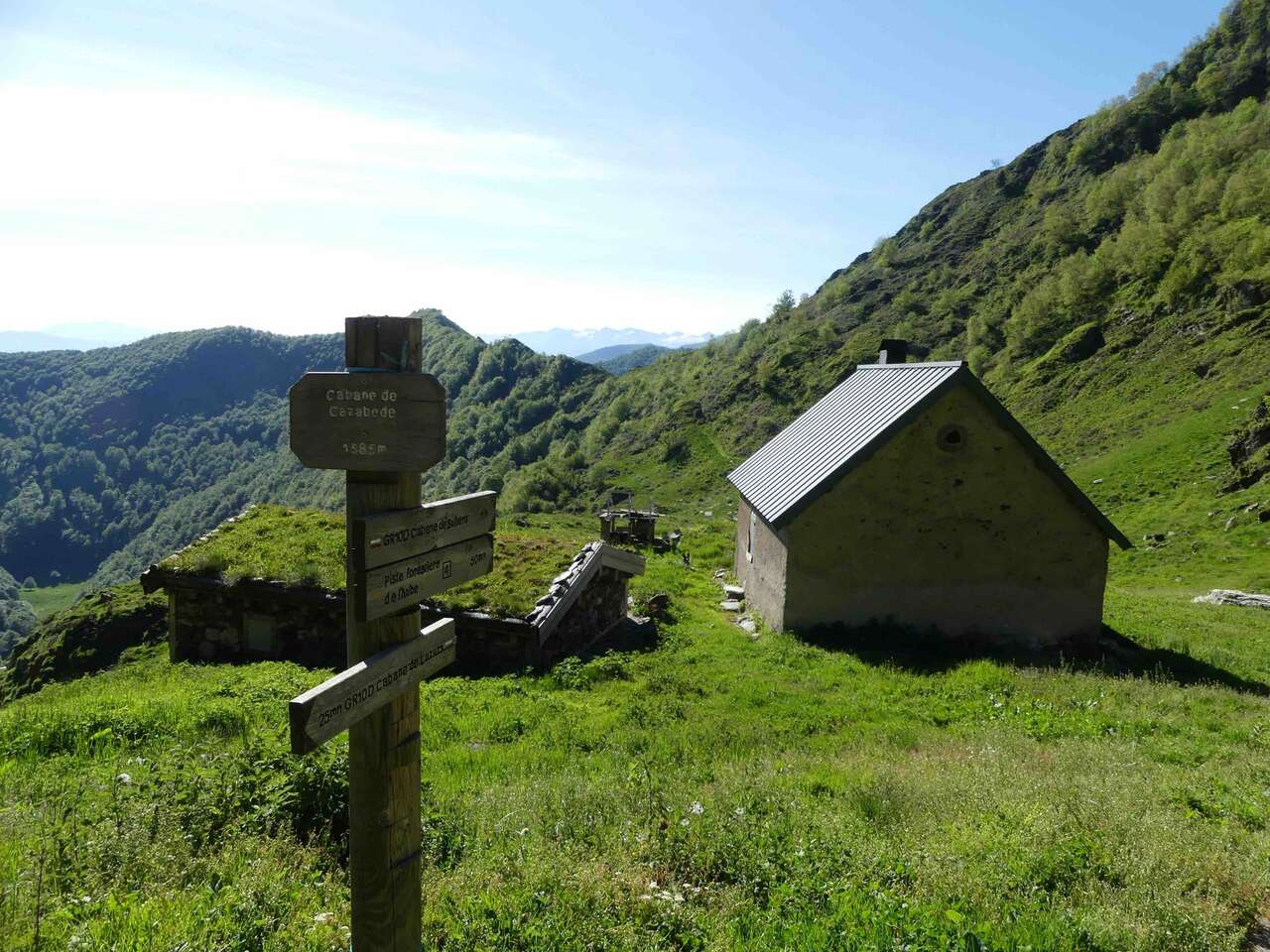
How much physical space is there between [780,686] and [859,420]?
27.1 ft

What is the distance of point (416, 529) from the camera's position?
416 centimetres

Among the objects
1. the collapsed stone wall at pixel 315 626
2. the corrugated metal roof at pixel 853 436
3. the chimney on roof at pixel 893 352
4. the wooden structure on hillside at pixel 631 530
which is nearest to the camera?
the collapsed stone wall at pixel 315 626

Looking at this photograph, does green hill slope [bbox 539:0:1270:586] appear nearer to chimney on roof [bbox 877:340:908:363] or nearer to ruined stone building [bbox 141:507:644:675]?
chimney on roof [bbox 877:340:908:363]

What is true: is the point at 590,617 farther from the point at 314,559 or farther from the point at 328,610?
the point at 314,559

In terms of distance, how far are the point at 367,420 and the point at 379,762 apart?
6.03 ft

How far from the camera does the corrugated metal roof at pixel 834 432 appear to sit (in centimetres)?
1723

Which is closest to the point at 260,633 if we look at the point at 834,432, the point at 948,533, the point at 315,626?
the point at 315,626

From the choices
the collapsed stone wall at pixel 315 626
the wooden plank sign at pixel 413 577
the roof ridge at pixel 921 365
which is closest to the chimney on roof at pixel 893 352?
the roof ridge at pixel 921 365

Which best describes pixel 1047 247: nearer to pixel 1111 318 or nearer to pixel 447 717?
pixel 1111 318

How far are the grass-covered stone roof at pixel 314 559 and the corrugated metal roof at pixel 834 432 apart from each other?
542 centimetres

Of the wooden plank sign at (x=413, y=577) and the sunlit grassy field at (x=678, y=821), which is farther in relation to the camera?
the sunlit grassy field at (x=678, y=821)

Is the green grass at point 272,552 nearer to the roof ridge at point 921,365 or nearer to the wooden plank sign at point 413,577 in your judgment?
the wooden plank sign at point 413,577

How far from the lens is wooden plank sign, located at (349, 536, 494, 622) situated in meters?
3.84

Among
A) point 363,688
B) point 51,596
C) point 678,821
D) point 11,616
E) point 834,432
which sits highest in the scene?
point 834,432
